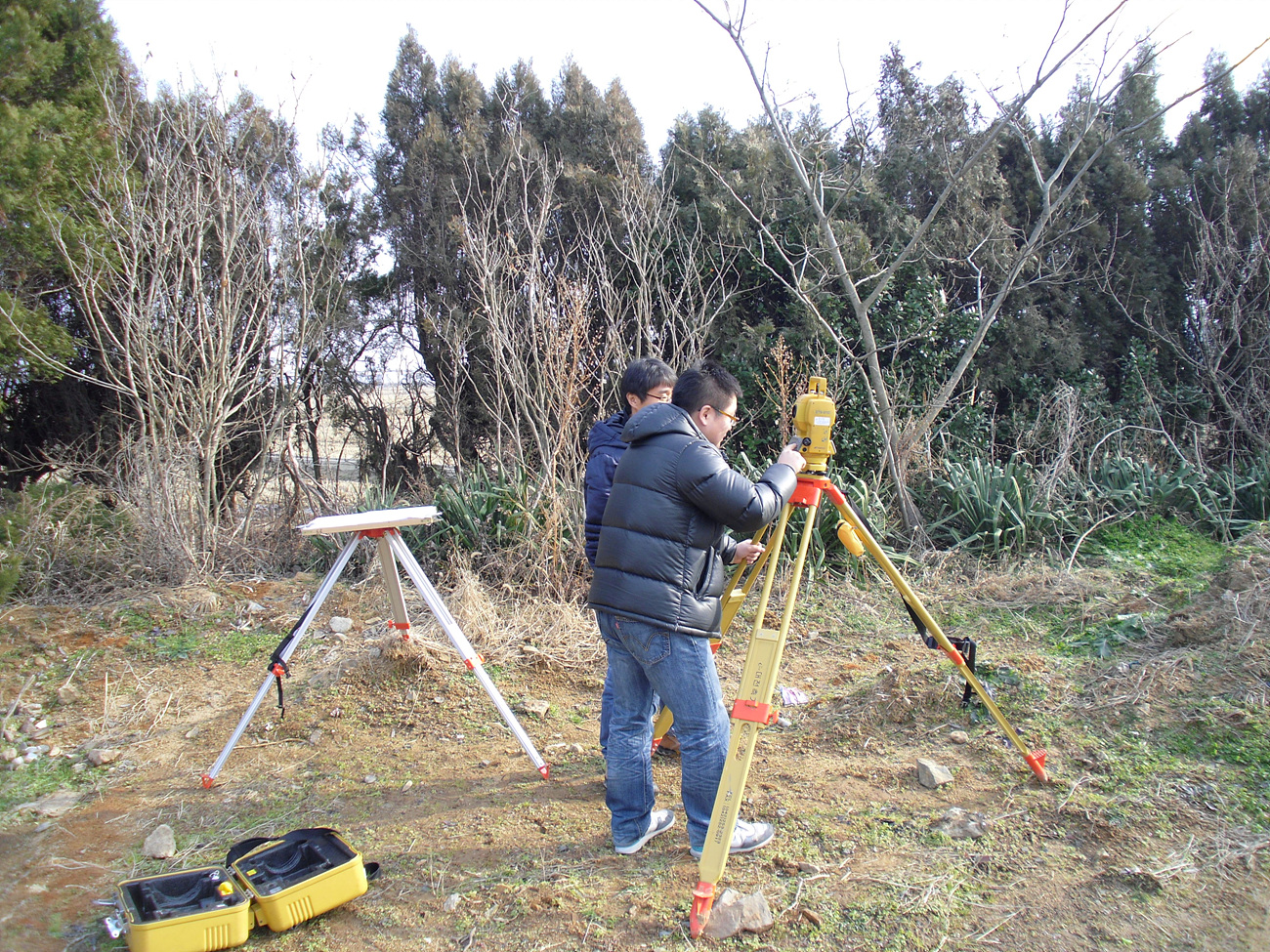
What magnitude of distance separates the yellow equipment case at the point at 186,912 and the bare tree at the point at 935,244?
5.13m

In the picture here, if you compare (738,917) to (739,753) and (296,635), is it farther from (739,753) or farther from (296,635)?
(296,635)

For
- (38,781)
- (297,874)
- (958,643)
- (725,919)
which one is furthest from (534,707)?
(38,781)

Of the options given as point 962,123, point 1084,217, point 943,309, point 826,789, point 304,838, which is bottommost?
point 826,789

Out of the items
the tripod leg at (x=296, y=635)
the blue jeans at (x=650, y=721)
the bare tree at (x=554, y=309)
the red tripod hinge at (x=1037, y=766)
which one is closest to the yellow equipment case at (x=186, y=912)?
the tripod leg at (x=296, y=635)

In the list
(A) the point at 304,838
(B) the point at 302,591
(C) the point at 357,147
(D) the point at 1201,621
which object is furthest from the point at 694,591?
(C) the point at 357,147

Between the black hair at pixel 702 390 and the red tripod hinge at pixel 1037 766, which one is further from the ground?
the black hair at pixel 702 390

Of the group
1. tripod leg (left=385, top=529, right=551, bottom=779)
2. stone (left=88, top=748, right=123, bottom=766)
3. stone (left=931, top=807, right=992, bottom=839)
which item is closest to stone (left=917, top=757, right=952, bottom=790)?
stone (left=931, top=807, right=992, bottom=839)

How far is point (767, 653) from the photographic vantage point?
235cm

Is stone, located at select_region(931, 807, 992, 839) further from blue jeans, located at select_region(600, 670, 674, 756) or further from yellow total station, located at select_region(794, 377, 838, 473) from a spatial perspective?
yellow total station, located at select_region(794, 377, 838, 473)

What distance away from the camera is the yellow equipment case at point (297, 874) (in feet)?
7.77

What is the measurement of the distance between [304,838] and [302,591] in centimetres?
328

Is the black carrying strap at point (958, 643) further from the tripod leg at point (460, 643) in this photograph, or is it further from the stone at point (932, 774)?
the tripod leg at point (460, 643)

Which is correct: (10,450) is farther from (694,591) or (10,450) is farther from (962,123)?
(962,123)

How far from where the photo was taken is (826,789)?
3.08m
